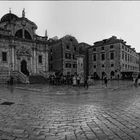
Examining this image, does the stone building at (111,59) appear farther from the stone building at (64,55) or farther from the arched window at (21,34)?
the arched window at (21,34)

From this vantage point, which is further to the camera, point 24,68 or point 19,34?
point 19,34

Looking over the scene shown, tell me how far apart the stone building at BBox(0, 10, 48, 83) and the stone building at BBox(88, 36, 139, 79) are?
21.8 metres

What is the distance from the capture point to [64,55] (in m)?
52.8

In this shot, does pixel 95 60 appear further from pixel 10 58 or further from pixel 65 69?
pixel 10 58

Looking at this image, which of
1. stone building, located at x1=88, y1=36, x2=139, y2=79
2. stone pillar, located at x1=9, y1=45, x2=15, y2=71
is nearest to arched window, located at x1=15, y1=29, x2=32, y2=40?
stone pillar, located at x1=9, y1=45, x2=15, y2=71

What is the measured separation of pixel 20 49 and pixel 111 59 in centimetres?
2915

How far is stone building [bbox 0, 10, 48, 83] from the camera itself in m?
36.4

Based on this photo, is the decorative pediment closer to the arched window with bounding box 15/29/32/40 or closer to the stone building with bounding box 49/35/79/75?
the arched window with bounding box 15/29/32/40

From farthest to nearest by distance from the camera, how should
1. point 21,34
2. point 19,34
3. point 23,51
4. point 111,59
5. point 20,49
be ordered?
point 111,59 < point 21,34 < point 19,34 < point 23,51 < point 20,49

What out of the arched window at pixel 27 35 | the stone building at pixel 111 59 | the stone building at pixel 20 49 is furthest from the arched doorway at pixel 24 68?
the stone building at pixel 111 59

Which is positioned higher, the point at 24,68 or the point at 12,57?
the point at 12,57

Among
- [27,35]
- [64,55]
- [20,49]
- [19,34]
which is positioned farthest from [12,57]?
[64,55]

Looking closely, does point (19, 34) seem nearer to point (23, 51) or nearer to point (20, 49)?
point (20, 49)

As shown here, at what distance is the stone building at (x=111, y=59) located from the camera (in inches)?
2087
